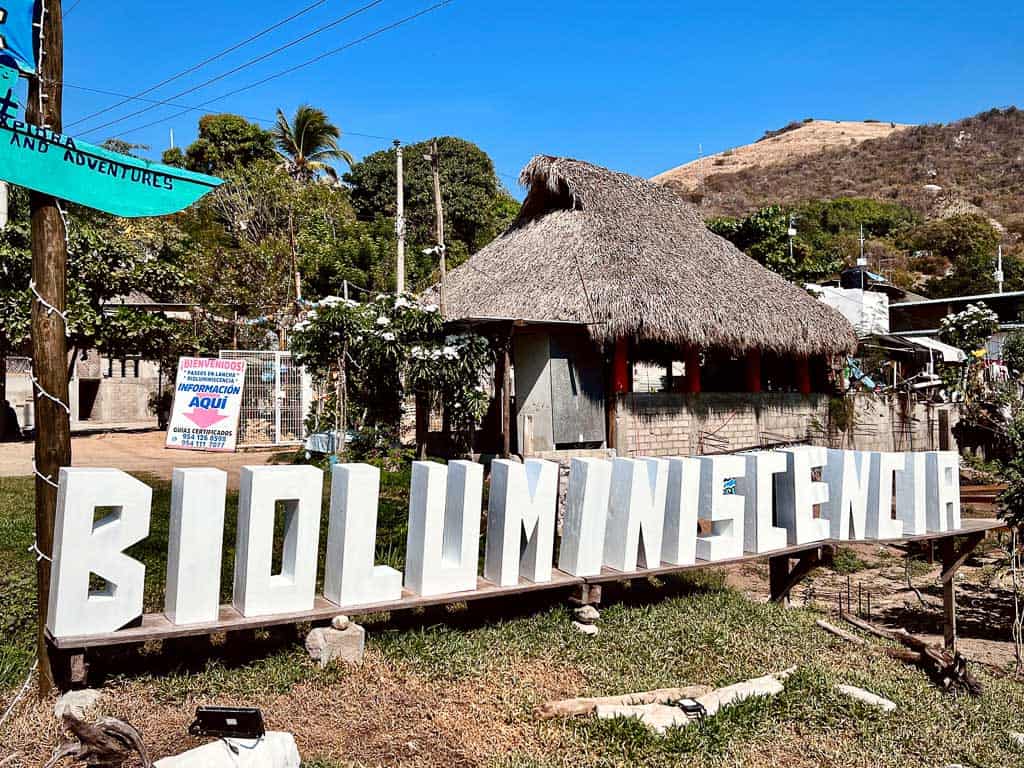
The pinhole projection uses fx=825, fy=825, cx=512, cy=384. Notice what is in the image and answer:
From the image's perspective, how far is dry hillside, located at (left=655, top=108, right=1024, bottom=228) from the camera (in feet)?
166

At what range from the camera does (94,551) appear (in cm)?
444

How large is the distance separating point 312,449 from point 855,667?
10.5 meters

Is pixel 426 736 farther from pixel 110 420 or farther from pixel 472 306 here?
pixel 110 420

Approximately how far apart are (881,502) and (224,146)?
35943 millimetres

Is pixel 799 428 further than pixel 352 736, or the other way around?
pixel 799 428

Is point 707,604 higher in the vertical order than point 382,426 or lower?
lower

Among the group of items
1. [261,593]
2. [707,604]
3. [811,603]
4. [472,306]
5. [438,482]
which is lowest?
[811,603]

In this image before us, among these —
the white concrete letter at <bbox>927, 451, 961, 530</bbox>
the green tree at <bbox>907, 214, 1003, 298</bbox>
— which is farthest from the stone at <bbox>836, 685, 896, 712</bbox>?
the green tree at <bbox>907, 214, 1003, 298</bbox>

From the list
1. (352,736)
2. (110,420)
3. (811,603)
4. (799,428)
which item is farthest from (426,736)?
(110,420)

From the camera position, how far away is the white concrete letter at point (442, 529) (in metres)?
5.55

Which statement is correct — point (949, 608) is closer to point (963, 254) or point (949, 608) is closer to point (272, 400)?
point (272, 400)

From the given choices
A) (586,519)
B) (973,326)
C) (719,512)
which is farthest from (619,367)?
(973,326)

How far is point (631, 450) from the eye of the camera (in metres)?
12.7

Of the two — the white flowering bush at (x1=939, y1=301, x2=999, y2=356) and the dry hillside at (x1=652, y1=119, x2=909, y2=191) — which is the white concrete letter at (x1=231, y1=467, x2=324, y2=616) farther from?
the dry hillside at (x1=652, y1=119, x2=909, y2=191)
